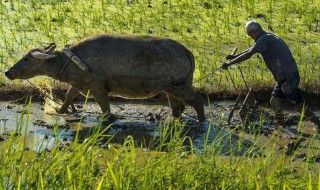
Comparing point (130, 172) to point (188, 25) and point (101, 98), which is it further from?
point (188, 25)

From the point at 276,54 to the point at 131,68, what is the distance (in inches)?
63.9

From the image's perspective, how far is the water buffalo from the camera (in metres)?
9.53

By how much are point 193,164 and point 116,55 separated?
353 cm

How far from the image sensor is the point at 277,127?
926 cm

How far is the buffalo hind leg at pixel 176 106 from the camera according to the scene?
971 centimetres

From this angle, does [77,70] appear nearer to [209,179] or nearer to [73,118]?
[73,118]

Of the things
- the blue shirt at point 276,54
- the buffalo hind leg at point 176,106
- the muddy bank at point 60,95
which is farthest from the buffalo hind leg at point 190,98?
the blue shirt at point 276,54

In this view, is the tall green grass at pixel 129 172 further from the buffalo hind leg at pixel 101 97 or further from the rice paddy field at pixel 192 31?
the buffalo hind leg at pixel 101 97

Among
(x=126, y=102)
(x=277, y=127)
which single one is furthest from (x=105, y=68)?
(x=277, y=127)

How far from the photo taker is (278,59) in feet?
28.7

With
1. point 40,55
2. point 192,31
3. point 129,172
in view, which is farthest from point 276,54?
point 192,31

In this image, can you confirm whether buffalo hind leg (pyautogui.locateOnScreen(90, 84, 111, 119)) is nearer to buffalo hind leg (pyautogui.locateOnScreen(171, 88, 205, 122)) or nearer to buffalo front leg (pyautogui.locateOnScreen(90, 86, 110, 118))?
buffalo front leg (pyautogui.locateOnScreen(90, 86, 110, 118))

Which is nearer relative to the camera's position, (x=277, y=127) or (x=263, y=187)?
(x=263, y=187)

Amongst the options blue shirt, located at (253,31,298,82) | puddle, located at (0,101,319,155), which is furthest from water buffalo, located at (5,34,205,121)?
blue shirt, located at (253,31,298,82)
